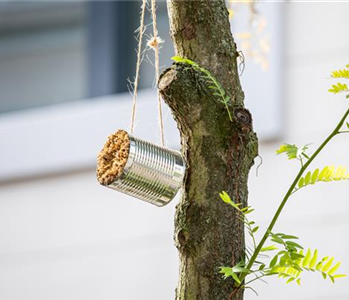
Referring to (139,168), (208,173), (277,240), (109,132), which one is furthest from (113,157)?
(109,132)

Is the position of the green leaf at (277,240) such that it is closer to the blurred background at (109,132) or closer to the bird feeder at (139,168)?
the bird feeder at (139,168)

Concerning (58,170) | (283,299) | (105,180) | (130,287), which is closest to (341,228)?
(283,299)

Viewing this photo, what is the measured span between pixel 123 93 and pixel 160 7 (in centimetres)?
30

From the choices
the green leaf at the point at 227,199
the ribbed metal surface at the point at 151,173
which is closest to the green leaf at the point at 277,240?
the green leaf at the point at 227,199

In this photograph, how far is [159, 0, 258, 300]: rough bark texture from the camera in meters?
1.00

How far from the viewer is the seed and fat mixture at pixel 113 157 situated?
1093mm

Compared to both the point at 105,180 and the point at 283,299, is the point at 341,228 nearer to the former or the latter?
the point at 283,299

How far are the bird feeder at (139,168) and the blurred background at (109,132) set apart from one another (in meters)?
0.87

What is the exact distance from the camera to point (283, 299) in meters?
2.27

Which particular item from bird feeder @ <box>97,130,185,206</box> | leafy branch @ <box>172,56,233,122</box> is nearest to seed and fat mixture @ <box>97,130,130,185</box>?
bird feeder @ <box>97,130,185,206</box>

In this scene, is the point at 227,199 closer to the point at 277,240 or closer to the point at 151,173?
the point at 277,240

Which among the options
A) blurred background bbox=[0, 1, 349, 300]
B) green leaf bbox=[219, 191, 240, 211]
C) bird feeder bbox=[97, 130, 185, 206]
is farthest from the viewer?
blurred background bbox=[0, 1, 349, 300]

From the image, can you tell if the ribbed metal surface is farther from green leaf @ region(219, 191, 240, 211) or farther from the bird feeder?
green leaf @ region(219, 191, 240, 211)

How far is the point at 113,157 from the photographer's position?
3.68 feet
